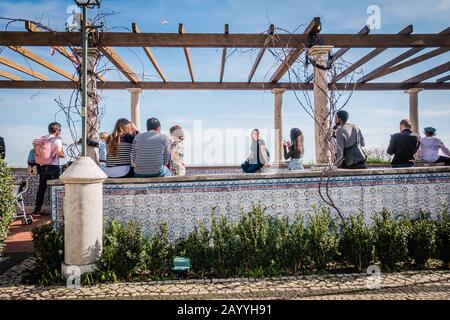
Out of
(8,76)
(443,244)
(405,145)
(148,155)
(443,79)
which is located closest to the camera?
(443,244)

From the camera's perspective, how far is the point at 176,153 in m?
5.18

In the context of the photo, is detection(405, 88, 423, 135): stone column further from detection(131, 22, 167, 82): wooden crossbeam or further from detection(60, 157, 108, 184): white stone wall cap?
detection(60, 157, 108, 184): white stone wall cap

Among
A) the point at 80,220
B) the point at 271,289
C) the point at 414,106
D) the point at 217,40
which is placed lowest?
the point at 271,289

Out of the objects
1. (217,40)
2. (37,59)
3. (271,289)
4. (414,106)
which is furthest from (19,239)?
(414,106)

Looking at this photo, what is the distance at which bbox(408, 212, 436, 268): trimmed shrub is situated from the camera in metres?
3.61

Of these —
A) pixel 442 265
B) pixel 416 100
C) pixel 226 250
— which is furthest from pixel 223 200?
pixel 416 100

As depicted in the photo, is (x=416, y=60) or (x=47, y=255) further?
(x=416, y=60)

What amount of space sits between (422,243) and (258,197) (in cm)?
210

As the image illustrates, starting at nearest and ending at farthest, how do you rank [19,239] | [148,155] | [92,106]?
[148,155] < [19,239] < [92,106]

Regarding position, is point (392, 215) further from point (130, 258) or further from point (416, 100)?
point (416, 100)

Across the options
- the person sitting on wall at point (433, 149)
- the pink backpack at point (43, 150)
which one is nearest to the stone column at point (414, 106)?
the person sitting on wall at point (433, 149)

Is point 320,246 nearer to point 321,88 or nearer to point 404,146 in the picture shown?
point 404,146

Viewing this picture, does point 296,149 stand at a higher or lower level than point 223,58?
lower
